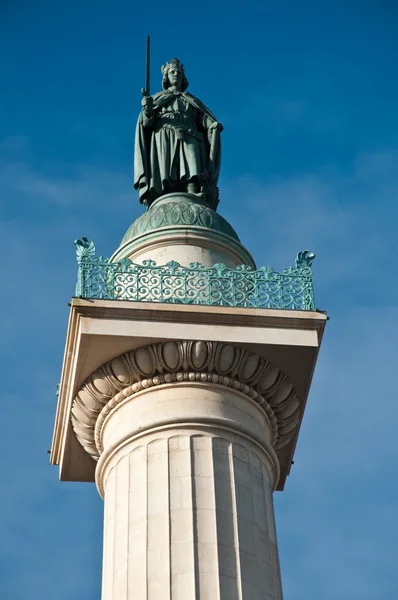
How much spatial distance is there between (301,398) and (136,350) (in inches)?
114

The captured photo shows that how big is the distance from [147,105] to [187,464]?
8433mm

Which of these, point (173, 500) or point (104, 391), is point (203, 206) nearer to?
point (104, 391)

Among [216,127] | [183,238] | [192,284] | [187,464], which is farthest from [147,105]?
[187,464]

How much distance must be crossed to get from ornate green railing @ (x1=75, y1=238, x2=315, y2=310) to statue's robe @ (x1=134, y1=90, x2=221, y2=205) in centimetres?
373

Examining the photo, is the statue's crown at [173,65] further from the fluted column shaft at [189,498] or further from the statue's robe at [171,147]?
the fluted column shaft at [189,498]

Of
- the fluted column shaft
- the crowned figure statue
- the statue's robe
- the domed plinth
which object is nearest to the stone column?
the fluted column shaft

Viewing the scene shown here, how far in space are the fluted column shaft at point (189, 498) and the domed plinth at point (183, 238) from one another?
9.27 ft

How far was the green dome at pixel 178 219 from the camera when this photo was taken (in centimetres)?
2064

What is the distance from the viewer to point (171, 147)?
22906mm

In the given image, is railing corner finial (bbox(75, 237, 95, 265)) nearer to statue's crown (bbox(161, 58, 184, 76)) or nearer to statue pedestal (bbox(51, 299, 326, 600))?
statue pedestal (bbox(51, 299, 326, 600))

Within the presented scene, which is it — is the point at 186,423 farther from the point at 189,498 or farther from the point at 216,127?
the point at 216,127

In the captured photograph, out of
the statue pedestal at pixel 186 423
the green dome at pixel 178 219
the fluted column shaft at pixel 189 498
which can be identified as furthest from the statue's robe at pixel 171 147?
the fluted column shaft at pixel 189 498

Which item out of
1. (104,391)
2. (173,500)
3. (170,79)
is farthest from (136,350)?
(170,79)

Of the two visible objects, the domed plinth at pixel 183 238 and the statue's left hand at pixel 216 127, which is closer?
the domed plinth at pixel 183 238
